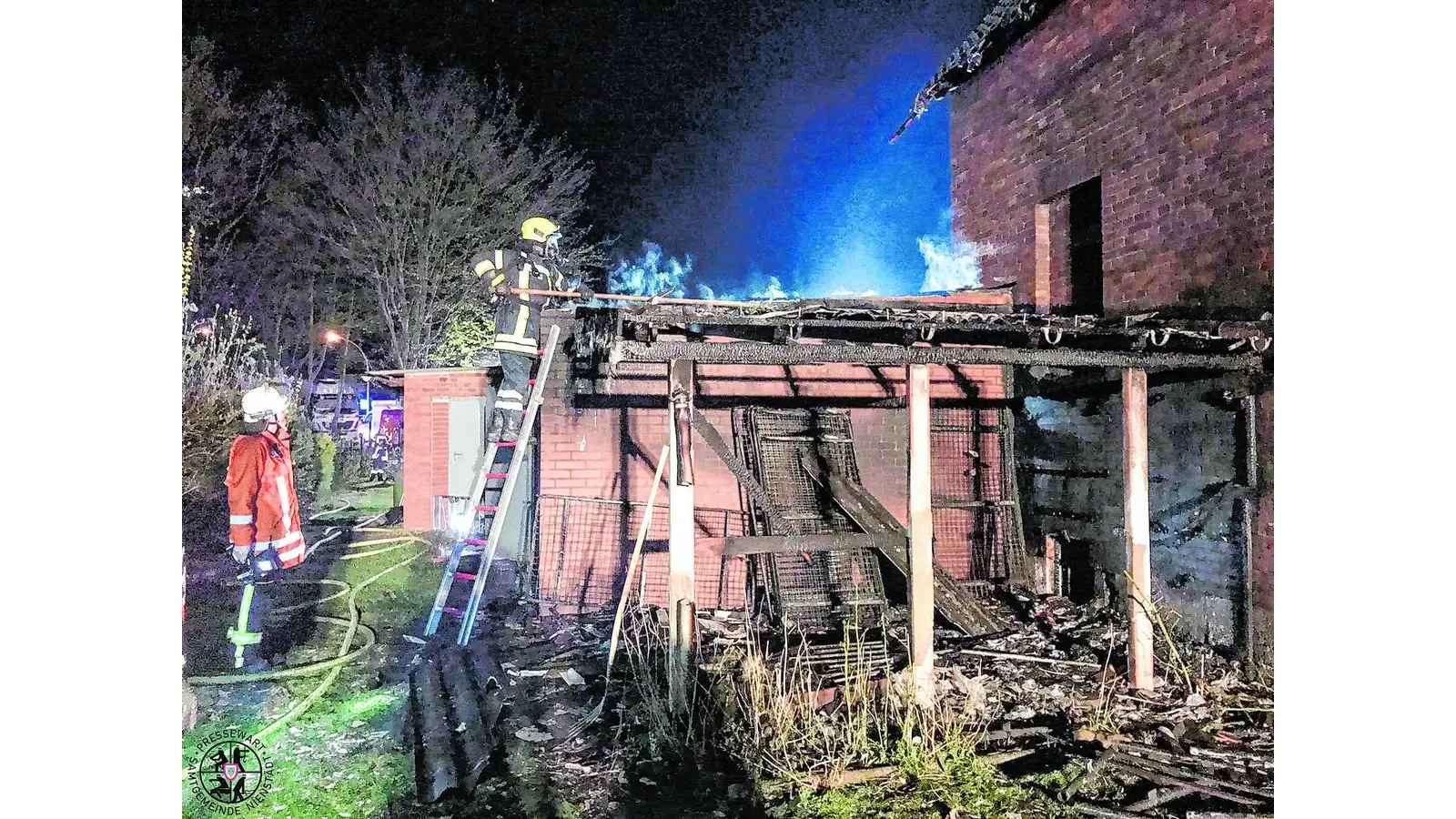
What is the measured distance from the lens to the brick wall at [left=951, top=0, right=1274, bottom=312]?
18.0 ft

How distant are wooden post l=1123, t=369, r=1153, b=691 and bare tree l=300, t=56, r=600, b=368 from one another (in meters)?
15.5

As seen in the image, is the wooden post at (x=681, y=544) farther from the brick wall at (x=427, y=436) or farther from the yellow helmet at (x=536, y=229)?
the brick wall at (x=427, y=436)

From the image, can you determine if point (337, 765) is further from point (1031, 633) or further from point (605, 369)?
point (1031, 633)

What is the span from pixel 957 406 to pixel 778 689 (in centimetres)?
489

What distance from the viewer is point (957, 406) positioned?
8.24 metres

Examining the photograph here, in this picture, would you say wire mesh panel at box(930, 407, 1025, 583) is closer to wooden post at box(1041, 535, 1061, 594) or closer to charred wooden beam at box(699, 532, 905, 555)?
wooden post at box(1041, 535, 1061, 594)

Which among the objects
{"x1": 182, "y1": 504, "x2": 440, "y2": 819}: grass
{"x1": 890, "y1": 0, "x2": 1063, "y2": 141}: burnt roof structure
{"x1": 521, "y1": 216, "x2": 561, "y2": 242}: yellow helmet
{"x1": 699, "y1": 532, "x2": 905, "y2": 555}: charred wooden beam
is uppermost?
{"x1": 890, "y1": 0, "x2": 1063, "y2": 141}: burnt roof structure

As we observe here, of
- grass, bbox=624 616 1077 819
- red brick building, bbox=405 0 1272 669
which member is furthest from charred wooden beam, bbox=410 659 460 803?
red brick building, bbox=405 0 1272 669

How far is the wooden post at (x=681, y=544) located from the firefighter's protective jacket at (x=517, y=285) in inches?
84.4

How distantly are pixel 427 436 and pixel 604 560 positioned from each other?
20.5 ft

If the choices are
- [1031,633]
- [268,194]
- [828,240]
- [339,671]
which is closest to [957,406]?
Result: [1031,633]

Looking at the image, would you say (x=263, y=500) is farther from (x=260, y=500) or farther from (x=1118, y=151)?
(x=1118, y=151)

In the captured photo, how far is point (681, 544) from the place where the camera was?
4777 millimetres
